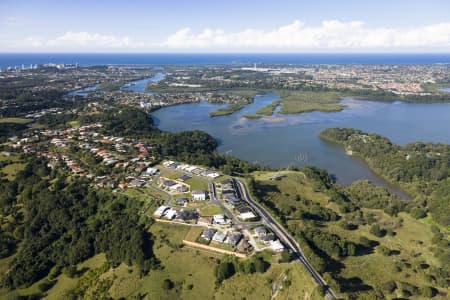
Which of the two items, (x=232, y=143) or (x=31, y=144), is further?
(x=232, y=143)

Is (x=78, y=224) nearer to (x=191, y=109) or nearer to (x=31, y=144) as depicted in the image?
(x=31, y=144)

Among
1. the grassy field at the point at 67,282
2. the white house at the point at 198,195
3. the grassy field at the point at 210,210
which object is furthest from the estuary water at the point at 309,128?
the grassy field at the point at 67,282

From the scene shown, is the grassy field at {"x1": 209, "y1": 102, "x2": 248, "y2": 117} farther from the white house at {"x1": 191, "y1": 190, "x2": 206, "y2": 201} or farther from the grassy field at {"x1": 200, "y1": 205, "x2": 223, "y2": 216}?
the grassy field at {"x1": 200, "y1": 205, "x2": 223, "y2": 216}

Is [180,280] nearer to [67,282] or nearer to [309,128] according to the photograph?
[67,282]

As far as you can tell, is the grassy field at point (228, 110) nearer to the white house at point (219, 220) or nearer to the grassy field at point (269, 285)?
the white house at point (219, 220)

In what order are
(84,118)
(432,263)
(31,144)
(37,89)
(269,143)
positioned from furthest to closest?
(37,89) < (84,118) < (269,143) < (31,144) < (432,263)

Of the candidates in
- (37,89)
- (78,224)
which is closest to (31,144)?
(78,224)
